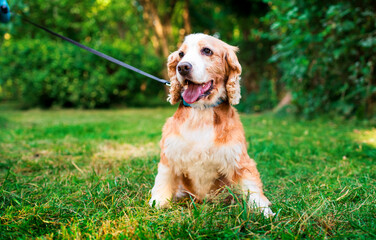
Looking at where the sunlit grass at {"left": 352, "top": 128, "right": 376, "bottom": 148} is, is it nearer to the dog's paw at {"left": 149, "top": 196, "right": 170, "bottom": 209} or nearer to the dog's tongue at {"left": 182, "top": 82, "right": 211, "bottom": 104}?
the dog's tongue at {"left": 182, "top": 82, "right": 211, "bottom": 104}

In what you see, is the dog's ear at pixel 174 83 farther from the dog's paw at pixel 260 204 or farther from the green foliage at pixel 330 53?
the green foliage at pixel 330 53

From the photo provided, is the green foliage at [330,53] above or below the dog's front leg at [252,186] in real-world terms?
above

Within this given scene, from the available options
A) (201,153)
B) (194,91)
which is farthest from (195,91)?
(201,153)

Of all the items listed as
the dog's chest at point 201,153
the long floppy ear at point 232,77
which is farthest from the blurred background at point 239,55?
the dog's chest at point 201,153

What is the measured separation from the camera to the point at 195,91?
235 centimetres

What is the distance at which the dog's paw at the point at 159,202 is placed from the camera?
2.24 metres

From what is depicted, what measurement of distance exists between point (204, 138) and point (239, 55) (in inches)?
431

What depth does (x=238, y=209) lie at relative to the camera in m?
2.04

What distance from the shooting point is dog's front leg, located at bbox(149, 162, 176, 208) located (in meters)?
2.31

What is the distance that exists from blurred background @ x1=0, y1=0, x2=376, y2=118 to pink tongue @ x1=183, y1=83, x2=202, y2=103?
4.57m

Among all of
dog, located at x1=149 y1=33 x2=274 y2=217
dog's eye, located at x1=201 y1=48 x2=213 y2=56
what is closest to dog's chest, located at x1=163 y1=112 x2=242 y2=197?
dog, located at x1=149 y1=33 x2=274 y2=217

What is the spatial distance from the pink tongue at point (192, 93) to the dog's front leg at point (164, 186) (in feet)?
1.89

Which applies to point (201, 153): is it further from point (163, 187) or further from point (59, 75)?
point (59, 75)

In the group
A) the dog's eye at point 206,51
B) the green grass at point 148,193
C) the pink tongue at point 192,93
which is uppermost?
the dog's eye at point 206,51
